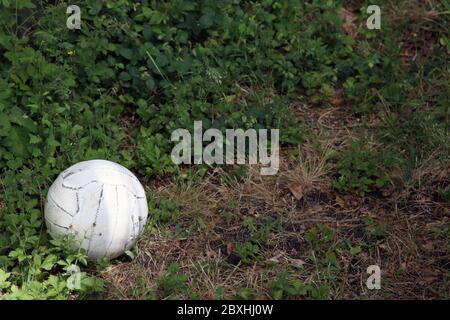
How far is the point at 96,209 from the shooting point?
150 inches

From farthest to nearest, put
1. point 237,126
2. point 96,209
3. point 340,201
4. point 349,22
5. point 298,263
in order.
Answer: point 349,22, point 237,126, point 340,201, point 298,263, point 96,209

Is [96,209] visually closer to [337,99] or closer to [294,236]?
[294,236]

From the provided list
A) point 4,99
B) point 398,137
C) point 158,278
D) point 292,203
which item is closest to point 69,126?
point 4,99

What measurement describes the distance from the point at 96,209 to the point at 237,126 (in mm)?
1307

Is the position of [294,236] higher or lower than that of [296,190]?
lower

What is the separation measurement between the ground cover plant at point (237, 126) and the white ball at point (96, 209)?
0.11 m

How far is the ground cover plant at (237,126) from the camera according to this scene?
4.01 m

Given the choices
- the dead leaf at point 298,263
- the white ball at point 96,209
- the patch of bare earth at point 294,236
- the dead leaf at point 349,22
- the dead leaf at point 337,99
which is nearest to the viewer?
the white ball at point 96,209

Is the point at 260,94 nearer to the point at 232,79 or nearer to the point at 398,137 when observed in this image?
the point at 232,79

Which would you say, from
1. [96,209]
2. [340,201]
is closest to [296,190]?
[340,201]

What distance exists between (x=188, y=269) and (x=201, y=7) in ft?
6.33

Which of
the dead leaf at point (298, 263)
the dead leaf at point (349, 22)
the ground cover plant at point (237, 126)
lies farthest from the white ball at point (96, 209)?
the dead leaf at point (349, 22)

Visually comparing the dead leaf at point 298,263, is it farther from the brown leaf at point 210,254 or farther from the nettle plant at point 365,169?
the nettle plant at point 365,169
